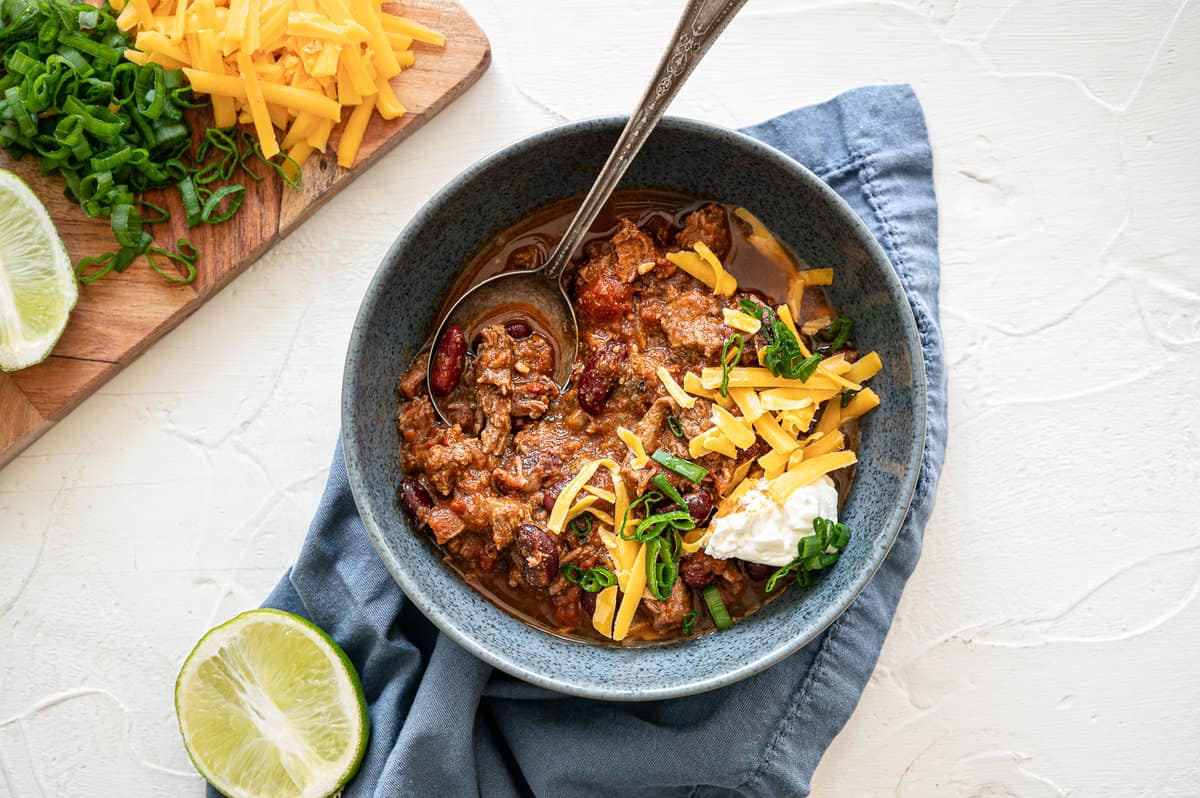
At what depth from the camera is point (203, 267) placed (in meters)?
3.14

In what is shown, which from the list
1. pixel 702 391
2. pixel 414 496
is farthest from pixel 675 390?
pixel 414 496

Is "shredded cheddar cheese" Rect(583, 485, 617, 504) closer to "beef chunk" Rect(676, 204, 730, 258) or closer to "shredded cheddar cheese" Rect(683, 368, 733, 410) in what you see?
"shredded cheddar cheese" Rect(683, 368, 733, 410)

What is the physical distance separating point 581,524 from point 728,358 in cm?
64

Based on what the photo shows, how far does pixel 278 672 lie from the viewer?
290 centimetres

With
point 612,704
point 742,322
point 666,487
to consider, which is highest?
point 742,322

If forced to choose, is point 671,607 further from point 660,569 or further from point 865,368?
point 865,368

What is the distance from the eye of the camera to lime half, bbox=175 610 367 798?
113 inches

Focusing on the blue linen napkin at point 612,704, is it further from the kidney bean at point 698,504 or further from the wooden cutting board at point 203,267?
Answer: the wooden cutting board at point 203,267

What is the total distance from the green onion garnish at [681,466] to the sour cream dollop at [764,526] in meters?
0.13

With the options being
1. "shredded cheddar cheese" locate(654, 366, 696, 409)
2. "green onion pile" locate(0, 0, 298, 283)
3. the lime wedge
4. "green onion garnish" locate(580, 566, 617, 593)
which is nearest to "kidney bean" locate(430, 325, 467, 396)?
"shredded cheddar cheese" locate(654, 366, 696, 409)

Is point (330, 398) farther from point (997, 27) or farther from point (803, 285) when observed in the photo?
point (997, 27)

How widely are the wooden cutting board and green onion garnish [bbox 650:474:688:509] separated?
149 cm

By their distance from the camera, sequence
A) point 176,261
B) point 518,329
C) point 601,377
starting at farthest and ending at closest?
point 176,261 < point 518,329 < point 601,377

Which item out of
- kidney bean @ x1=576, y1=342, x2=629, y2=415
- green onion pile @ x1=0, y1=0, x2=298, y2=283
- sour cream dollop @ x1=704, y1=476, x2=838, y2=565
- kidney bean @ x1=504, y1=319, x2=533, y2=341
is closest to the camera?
sour cream dollop @ x1=704, y1=476, x2=838, y2=565
